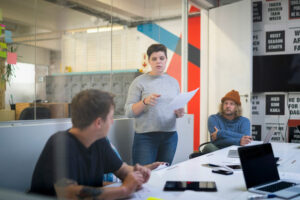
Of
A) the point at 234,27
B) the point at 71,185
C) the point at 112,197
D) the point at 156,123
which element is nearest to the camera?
the point at 71,185

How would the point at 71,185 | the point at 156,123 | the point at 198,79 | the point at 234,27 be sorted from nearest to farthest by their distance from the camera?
the point at 71,185
the point at 156,123
the point at 234,27
the point at 198,79

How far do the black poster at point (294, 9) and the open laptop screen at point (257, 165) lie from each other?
3.83m

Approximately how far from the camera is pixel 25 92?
1.65m

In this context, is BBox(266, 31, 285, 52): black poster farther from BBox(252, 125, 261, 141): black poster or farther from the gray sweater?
the gray sweater

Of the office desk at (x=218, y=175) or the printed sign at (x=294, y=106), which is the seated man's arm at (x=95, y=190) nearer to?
the office desk at (x=218, y=175)

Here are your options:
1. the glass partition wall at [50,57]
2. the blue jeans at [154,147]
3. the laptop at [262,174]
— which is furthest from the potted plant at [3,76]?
the laptop at [262,174]

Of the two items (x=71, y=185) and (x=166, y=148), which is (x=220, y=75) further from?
(x=71, y=185)

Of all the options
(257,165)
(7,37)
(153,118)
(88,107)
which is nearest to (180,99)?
(153,118)

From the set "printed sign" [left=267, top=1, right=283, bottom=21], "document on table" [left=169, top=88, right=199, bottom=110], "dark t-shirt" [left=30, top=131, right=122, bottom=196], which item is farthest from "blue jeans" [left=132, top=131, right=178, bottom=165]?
"printed sign" [left=267, top=1, right=283, bottom=21]

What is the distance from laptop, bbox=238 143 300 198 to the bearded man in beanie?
4.12ft

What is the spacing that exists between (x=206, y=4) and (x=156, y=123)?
3378 mm

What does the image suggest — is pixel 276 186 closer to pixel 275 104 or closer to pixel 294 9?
pixel 275 104

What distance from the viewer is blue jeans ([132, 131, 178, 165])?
2.21m

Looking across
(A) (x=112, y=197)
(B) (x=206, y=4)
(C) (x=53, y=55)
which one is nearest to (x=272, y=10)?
(B) (x=206, y=4)
